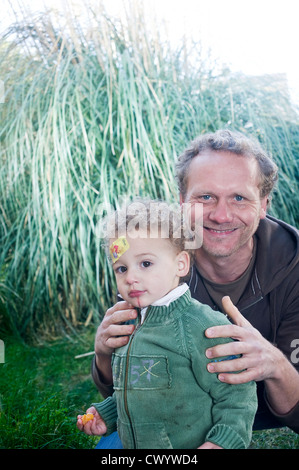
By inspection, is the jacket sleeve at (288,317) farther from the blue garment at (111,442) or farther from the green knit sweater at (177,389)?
the blue garment at (111,442)

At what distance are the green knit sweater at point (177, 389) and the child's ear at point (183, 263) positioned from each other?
0.28 ft

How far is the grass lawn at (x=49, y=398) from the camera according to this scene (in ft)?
5.18

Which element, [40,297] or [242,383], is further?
[40,297]

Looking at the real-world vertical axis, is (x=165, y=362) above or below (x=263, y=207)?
below

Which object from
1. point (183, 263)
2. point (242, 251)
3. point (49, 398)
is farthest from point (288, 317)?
point (49, 398)

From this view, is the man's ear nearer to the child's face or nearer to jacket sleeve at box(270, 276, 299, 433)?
jacket sleeve at box(270, 276, 299, 433)

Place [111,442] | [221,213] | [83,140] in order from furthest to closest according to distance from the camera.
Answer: [83,140] → [221,213] → [111,442]

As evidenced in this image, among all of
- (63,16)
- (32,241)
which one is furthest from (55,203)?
(63,16)

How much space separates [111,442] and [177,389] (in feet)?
1.35

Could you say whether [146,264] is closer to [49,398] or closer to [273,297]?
[273,297]

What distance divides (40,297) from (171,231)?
171 centimetres

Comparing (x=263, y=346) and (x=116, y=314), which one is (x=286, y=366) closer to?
(x=263, y=346)

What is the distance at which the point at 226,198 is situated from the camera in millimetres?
1566

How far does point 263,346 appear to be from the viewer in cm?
125
